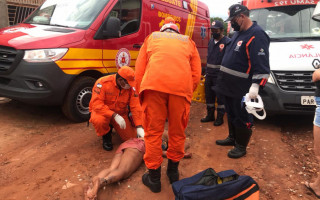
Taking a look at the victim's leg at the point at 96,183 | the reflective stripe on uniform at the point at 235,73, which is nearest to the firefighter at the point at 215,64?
the reflective stripe on uniform at the point at 235,73

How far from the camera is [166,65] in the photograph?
231 cm

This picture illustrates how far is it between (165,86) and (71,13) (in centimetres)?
300

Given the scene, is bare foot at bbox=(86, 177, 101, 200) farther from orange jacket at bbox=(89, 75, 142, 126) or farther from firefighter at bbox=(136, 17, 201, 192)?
orange jacket at bbox=(89, 75, 142, 126)

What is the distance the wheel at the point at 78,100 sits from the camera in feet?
13.5

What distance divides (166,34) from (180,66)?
1.15ft

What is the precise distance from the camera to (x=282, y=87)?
4.09 metres

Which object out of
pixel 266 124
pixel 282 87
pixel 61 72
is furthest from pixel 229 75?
pixel 61 72

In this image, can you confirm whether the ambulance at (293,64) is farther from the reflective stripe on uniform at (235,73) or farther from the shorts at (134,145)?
the shorts at (134,145)

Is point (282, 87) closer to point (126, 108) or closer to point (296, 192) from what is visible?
point (296, 192)

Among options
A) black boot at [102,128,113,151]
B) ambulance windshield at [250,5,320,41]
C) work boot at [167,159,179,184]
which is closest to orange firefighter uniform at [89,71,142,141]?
black boot at [102,128,113,151]

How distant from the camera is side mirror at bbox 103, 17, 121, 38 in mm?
4188

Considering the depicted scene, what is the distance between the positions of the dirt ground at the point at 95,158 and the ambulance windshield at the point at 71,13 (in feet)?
5.35

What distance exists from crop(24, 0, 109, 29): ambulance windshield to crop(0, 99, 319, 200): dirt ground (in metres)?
1.63

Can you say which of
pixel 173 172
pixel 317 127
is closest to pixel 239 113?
pixel 317 127
